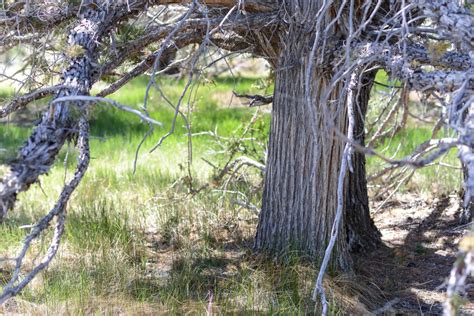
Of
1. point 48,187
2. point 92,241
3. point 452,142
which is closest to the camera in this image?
point 452,142

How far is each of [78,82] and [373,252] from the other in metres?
2.69

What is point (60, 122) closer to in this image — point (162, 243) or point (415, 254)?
point (162, 243)

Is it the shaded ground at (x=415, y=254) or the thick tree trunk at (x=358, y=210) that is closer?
the shaded ground at (x=415, y=254)

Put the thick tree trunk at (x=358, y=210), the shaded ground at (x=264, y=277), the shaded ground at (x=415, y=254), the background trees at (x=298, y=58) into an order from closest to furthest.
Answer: the background trees at (x=298, y=58)
the shaded ground at (x=264, y=277)
the shaded ground at (x=415, y=254)
the thick tree trunk at (x=358, y=210)

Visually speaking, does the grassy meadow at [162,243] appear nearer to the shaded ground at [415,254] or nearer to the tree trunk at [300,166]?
the tree trunk at [300,166]

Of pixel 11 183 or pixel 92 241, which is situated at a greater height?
pixel 11 183

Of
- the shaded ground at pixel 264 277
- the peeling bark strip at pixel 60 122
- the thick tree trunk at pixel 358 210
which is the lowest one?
the shaded ground at pixel 264 277

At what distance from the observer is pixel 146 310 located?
3918 millimetres

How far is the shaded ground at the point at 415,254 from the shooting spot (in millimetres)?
4410

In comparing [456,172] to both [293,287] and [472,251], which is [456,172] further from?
[472,251]

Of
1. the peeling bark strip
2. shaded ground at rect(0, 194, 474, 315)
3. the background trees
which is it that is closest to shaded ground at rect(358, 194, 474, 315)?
shaded ground at rect(0, 194, 474, 315)

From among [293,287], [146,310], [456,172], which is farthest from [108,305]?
[456,172]

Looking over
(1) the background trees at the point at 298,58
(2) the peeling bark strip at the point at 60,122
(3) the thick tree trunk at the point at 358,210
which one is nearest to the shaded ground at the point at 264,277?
(3) the thick tree trunk at the point at 358,210

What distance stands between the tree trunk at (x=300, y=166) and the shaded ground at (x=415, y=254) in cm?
33
